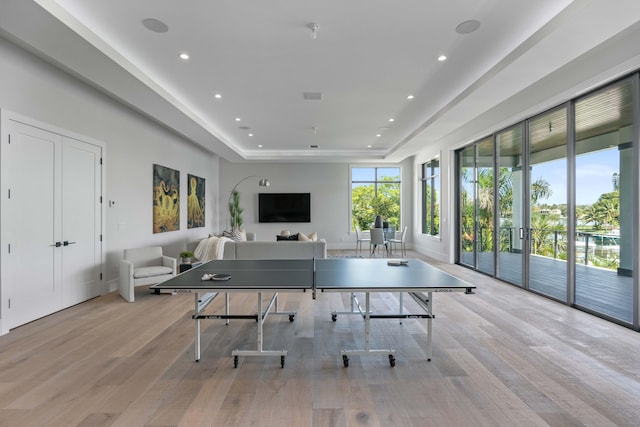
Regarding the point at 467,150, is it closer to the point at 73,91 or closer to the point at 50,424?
the point at 73,91

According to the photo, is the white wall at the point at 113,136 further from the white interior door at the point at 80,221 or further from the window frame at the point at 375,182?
the window frame at the point at 375,182

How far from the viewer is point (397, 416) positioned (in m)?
2.02

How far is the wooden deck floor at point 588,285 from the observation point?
3.74m

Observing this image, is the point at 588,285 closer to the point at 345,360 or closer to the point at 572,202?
the point at 572,202

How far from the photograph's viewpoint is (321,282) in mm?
2574

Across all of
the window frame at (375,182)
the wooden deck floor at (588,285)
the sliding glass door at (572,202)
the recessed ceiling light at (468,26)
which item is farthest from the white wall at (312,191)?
the recessed ceiling light at (468,26)

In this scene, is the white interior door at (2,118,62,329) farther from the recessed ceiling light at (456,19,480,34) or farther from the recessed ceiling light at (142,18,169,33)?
the recessed ceiling light at (456,19,480,34)

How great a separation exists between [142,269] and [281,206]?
237 inches

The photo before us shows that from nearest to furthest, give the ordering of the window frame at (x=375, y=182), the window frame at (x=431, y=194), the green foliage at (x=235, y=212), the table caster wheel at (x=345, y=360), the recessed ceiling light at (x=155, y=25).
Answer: the table caster wheel at (x=345, y=360) < the recessed ceiling light at (x=155, y=25) < the window frame at (x=431, y=194) < the green foliage at (x=235, y=212) < the window frame at (x=375, y=182)

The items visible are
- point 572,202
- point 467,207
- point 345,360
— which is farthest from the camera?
point 467,207

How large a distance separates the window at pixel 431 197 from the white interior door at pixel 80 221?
7.79 meters

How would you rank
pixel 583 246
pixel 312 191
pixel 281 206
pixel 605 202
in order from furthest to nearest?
1. pixel 312 191
2. pixel 281 206
3. pixel 583 246
4. pixel 605 202

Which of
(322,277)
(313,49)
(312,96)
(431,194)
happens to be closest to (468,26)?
(313,49)

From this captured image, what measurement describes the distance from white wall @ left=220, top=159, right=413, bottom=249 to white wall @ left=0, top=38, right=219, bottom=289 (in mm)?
2678
